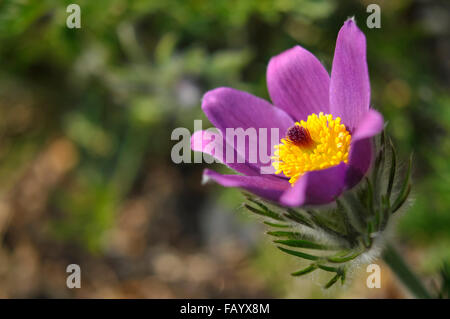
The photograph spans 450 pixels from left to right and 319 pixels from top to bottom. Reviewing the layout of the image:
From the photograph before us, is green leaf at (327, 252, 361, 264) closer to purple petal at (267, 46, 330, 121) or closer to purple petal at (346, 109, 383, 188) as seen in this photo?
purple petal at (346, 109, 383, 188)

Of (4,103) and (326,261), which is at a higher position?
(4,103)

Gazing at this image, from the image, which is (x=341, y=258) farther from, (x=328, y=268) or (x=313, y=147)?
(x=313, y=147)

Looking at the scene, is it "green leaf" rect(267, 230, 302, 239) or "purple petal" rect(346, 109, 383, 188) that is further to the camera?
"green leaf" rect(267, 230, 302, 239)

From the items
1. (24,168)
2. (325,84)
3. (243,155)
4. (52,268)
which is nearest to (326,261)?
(243,155)

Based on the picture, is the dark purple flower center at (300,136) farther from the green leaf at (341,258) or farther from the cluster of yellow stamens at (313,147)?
the green leaf at (341,258)

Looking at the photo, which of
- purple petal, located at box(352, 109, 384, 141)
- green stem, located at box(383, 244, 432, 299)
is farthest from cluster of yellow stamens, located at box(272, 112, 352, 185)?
green stem, located at box(383, 244, 432, 299)

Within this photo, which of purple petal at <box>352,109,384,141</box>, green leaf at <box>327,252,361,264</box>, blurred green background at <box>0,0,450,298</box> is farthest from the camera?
blurred green background at <box>0,0,450,298</box>

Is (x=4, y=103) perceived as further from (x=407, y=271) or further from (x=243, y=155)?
(x=407, y=271)
